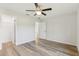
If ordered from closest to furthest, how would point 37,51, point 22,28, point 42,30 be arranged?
point 37,51
point 22,28
point 42,30

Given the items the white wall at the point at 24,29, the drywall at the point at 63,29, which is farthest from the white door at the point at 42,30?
the white wall at the point at 24,29

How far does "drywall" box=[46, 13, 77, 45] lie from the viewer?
3.47m

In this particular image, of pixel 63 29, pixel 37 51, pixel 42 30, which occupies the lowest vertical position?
pixel 37 51

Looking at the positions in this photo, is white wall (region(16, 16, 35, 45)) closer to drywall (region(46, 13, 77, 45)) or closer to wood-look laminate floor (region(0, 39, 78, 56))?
wood-look laminate floor (region(0, 39, 78, 56))

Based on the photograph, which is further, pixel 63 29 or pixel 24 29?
pixel 63 29

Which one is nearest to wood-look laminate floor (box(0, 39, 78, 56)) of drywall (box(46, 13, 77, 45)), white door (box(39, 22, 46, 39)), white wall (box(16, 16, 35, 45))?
white wall (box(16, 16, 35, 45))

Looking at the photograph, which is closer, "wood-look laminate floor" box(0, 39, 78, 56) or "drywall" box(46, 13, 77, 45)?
"wood-look laminate floor" box(0, 39, 78, 56)

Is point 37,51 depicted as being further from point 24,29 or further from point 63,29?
point 63,29

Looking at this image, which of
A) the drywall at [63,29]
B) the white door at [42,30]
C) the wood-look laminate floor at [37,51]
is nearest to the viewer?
the wood-look laminate floor at [37,51]

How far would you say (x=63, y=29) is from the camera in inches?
153

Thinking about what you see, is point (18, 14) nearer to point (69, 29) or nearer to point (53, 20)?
point (53, 20)

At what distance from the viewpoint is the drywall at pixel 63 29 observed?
347cm

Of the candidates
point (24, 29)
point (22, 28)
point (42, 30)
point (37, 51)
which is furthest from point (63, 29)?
point (22, 28)

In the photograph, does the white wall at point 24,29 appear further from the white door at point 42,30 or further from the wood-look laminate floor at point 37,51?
the white door at point 42,30
